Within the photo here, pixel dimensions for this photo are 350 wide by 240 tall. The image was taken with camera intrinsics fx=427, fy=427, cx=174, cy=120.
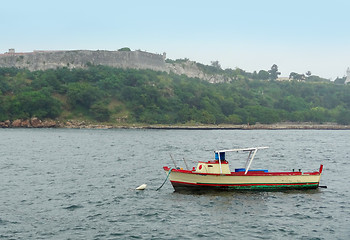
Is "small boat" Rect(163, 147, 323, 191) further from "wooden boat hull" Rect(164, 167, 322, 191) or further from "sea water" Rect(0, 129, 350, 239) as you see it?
"sea water" Rect(0, 129, 350, 239)

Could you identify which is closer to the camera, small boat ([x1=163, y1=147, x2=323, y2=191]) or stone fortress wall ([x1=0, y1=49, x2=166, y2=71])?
small boat ([x1=163, y1=147, x2=323, y2=191])

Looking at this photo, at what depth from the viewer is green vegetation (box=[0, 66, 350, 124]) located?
127438 mm

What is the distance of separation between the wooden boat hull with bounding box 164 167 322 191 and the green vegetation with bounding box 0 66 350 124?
10121cm

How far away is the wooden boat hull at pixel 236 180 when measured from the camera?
29.6 metres

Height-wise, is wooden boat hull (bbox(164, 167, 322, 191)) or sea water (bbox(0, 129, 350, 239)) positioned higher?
wooden boat hull (bbox(164, 167, 322, 191))

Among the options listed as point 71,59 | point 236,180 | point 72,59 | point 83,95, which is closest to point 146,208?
point 236,180

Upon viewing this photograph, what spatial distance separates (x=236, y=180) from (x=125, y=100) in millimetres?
115845

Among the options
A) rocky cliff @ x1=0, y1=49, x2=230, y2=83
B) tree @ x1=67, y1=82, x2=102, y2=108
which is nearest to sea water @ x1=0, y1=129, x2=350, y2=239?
tree @ x1=67, y1=82, x2=102, y2=108

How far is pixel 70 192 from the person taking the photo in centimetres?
3062

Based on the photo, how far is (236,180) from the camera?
29812 mm

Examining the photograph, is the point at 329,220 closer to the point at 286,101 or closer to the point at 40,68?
the point at 40,68

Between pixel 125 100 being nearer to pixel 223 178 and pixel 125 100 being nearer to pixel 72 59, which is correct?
pixel 72 59

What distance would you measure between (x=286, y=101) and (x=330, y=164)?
14537cm

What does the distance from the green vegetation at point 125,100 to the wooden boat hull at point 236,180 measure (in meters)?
101
